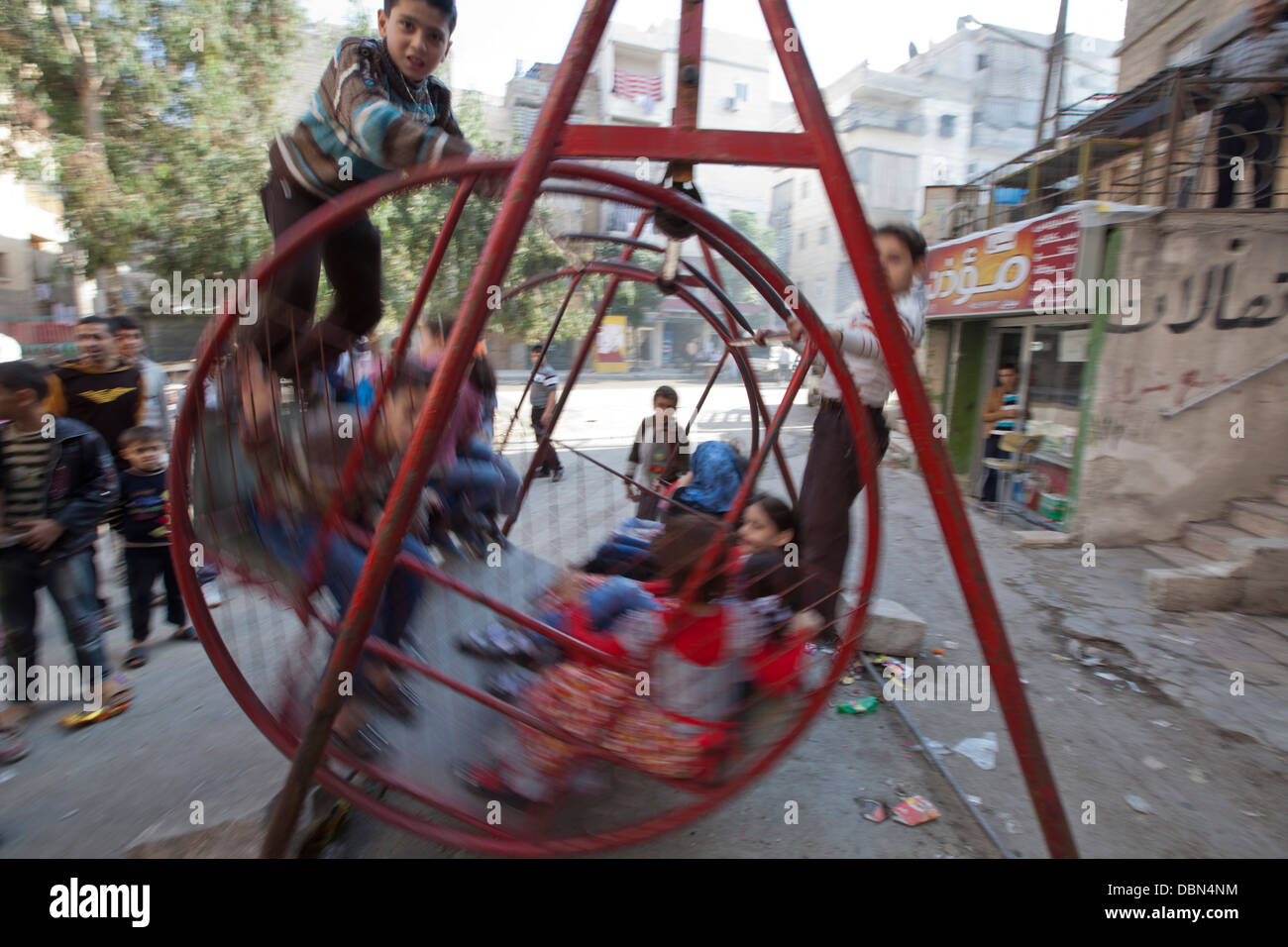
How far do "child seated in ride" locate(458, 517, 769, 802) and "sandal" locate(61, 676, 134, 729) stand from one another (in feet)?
5.97

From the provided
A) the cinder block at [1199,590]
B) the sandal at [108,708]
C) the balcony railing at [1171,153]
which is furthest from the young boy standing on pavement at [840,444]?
the balcony railing at [1171,153]

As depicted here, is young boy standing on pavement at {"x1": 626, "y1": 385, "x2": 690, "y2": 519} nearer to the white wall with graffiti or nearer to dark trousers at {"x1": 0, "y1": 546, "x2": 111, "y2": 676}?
dark trousers at {"x1": 0, "y1": 546, "x2": 111, "y2": 676}

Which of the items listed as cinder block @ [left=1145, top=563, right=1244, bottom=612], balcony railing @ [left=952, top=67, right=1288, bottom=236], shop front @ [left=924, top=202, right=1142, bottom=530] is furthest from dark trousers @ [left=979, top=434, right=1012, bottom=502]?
cinder block @ [left=1145, top=563, right=1244, bottom=612]

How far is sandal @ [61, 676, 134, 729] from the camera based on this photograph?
8.34ft

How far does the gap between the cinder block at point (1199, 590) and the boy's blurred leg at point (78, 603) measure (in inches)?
204

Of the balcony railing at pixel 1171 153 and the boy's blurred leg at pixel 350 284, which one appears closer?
the boy's blurred leg at pixel 350 284

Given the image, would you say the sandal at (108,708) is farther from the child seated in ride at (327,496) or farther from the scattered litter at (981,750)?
the scattered litter at (981,750)

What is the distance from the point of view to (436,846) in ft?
6.18

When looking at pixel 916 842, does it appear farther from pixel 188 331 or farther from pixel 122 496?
pixel 188 331

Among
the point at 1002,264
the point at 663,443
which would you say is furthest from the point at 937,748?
the point at 1002,264

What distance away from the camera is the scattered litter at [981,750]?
236 centimetres

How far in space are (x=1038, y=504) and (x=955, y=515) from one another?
5.44 metres
